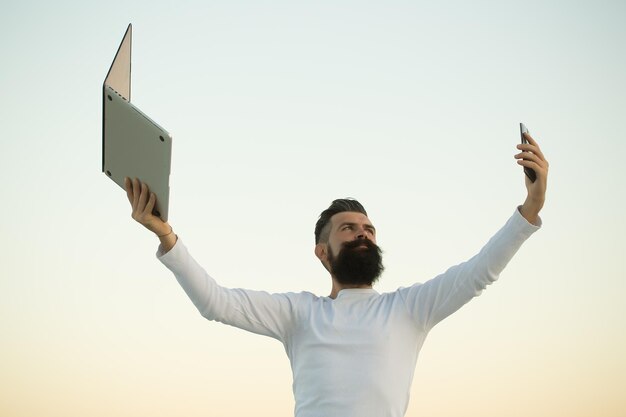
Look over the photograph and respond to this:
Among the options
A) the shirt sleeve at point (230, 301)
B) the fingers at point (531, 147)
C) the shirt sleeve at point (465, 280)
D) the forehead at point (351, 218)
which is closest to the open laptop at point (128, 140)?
the shirt sleeve at point (230, 301)

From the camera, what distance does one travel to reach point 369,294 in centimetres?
555

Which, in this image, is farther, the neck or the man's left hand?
the neck

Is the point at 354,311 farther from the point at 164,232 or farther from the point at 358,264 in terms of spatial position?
the point at 164,232

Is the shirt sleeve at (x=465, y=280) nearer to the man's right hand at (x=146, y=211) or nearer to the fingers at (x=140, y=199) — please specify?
the man's right hand at (x=146, y=211)

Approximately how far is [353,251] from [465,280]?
36.7 inches

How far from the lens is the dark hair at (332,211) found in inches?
241

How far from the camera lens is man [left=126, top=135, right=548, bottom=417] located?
4.88 meters

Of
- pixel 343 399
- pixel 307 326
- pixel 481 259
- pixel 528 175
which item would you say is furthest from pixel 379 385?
pixel 528 175

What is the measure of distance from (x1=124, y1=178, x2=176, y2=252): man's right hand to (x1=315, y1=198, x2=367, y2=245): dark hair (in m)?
1.46

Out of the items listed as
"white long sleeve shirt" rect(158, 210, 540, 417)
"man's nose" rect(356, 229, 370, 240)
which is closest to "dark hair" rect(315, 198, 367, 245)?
"man's nose" rect(356, 229, 370, 240)

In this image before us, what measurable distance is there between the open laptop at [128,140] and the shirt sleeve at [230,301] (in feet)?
1.00

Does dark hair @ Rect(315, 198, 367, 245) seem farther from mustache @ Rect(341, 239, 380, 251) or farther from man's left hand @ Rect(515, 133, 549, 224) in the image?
man's left hand @ Rect(515, 133, 549, 224)

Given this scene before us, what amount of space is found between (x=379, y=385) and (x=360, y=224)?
135cm

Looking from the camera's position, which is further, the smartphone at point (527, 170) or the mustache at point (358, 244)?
the mustache at point (358, 244)
